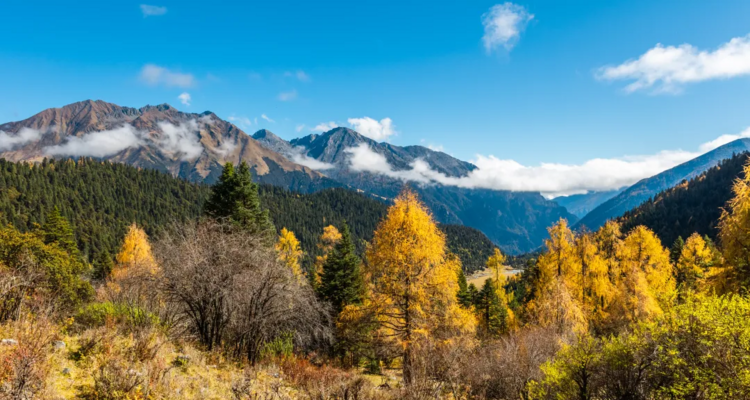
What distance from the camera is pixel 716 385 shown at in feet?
19.8

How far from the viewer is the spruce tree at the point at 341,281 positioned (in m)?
27.7

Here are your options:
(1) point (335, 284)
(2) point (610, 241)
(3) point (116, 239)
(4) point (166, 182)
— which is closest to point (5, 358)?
(1) point (335, 284)

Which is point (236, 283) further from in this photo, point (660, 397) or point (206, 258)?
point (660, 397)

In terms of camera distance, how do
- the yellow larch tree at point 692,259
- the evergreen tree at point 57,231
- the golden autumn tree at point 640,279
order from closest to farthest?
the golden autumn tree at point 640,279, the yellow larch tree at point 692,259, the evergreen tree at point 57,231

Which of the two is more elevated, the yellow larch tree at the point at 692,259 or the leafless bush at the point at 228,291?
the leafless bush at the point at 228,291

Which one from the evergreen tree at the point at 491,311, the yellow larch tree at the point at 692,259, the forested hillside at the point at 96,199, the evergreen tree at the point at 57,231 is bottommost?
the evergreen tree at the point at 491,311

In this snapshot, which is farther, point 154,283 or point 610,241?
point 610,241

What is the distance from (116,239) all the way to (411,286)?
15321 centimetres

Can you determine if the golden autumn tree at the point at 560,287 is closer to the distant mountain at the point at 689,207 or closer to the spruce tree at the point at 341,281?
the spruce tree at the point at 341,281

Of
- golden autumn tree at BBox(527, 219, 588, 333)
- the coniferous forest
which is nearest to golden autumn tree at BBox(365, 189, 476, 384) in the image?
the coniferous forest

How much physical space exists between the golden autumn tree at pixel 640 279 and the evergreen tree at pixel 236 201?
2704cm

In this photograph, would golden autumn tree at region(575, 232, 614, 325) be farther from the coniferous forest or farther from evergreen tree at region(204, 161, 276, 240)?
evergreen tree at region(204, 161, 276, 240)

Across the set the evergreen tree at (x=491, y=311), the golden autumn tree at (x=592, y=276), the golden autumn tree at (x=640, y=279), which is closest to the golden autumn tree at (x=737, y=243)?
the golden autumn tree at (x=640, y=279)

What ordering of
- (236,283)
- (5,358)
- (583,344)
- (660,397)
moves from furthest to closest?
1. (236,283)
2. (583,344)
3. (660,397)
4. (5,358)
